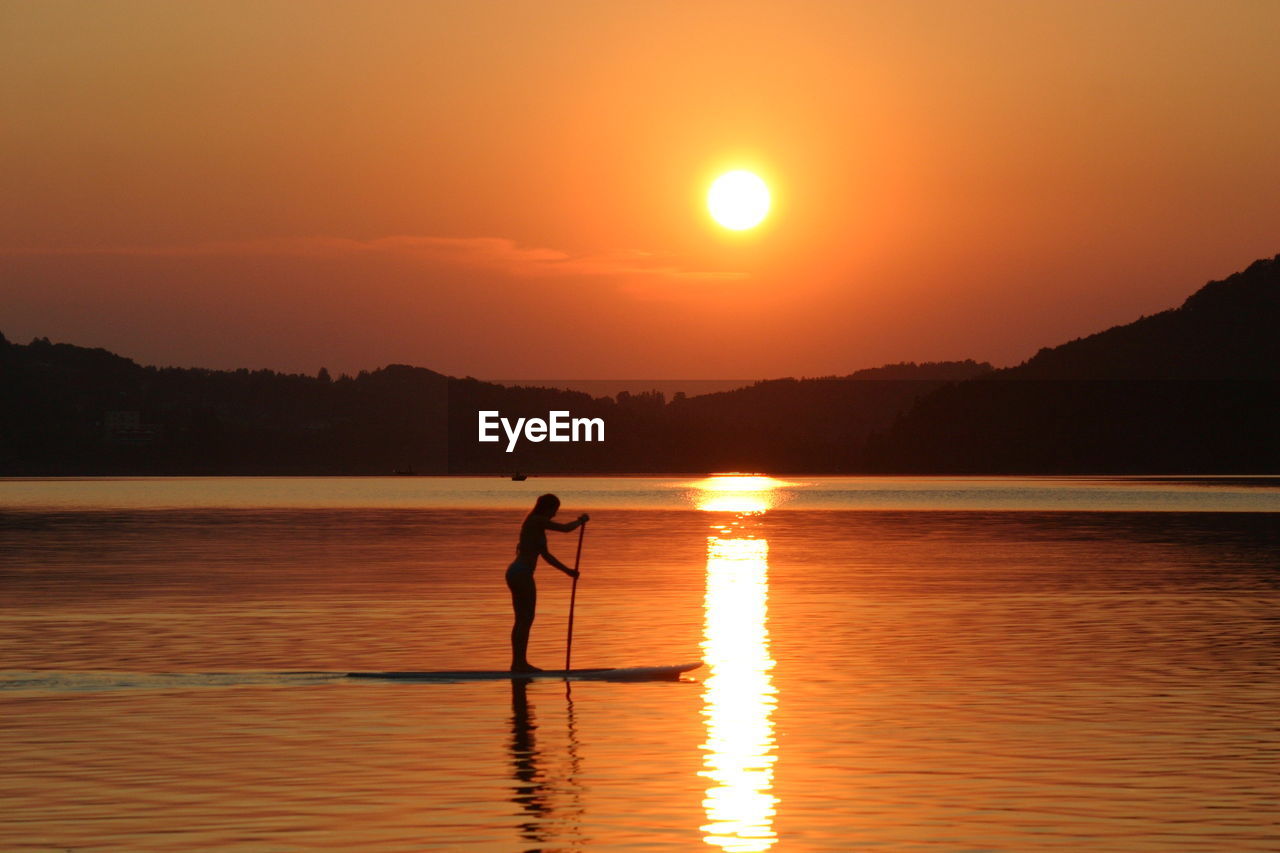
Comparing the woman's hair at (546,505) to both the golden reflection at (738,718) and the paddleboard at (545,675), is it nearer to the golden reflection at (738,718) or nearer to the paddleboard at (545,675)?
the paddleboard at (545,675)

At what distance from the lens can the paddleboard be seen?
1057 inches

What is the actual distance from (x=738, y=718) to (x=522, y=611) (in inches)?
209

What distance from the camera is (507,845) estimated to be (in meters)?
15.3

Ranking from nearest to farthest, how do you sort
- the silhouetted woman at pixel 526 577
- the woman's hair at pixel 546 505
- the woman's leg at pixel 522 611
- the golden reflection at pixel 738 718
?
1. the golden reflection at pixel 738 718
2. the woman's hair at pixel 546 505
3. the silhouetted woman at pixel 526 577
4. the woman's leg at pixel 522 611

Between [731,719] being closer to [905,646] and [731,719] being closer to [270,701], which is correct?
[270,701]

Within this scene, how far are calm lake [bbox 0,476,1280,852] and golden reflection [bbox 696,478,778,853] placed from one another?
7cm

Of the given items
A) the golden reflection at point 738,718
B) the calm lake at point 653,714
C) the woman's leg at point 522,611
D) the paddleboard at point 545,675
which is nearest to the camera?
the golden reflection at point 738,718

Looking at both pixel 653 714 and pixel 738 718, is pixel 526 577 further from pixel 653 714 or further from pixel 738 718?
pixel 738 718

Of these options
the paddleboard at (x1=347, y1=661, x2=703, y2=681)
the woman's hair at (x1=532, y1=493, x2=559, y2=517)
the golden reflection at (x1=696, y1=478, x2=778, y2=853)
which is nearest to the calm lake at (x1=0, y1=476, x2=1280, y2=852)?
the golden reflection at (x1=696, y1=478, x2=778, y2=853)

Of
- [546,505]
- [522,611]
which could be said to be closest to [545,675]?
[522,611]

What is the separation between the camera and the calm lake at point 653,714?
53.3 feet

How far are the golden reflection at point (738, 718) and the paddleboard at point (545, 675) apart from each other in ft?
2.37

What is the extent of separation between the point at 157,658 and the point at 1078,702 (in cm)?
1397

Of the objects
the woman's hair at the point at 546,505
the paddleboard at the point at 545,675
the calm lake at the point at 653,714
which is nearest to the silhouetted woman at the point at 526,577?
the woman's hair at the point at 546,505
